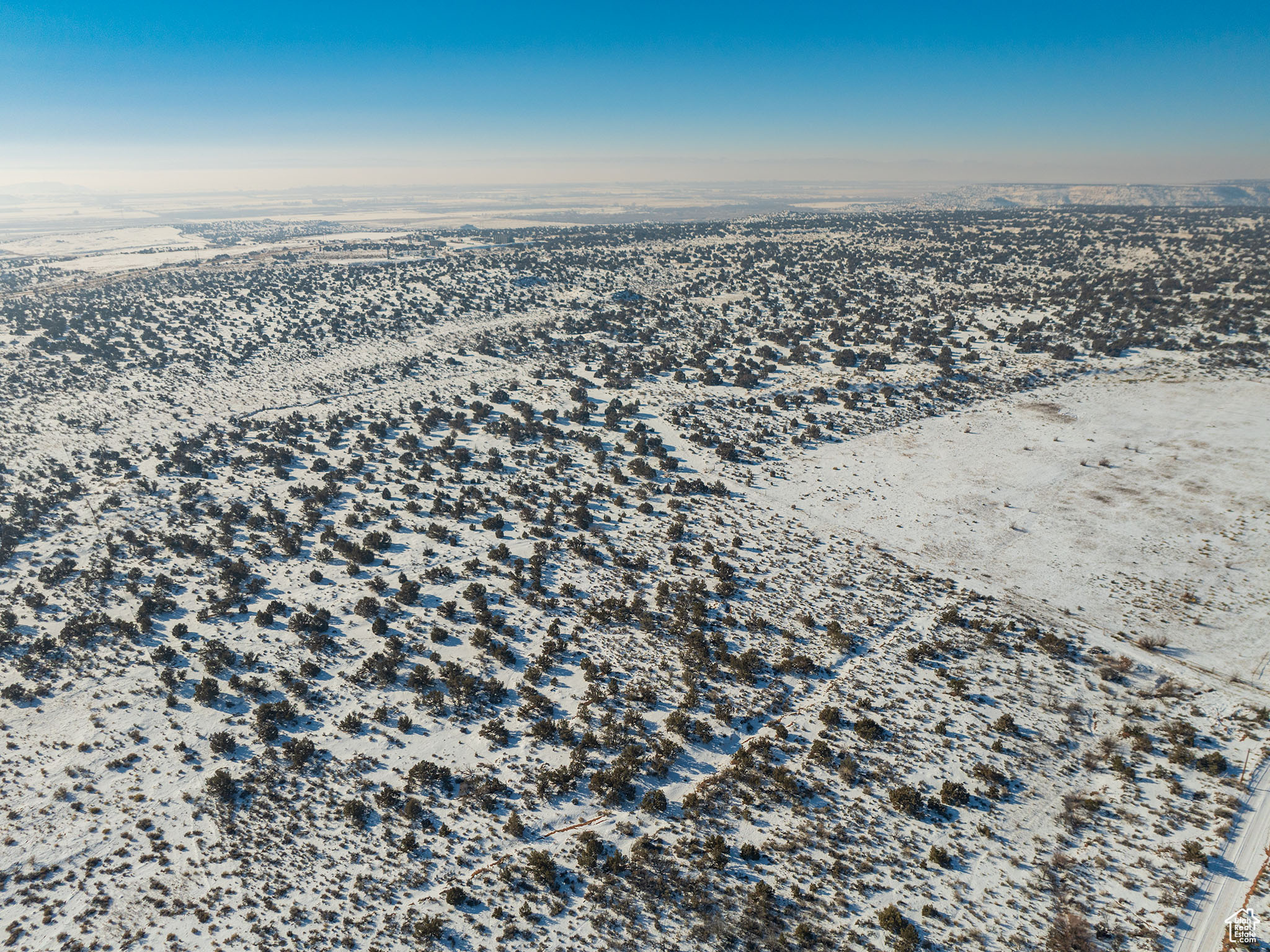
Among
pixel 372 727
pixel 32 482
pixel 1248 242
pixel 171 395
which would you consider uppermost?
pixel 1248 242

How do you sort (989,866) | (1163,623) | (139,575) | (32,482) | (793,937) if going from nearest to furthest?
(793,937) < (989,866) < (1163,623) < (139,575) < (32,482)

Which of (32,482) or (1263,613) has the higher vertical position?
(32,482)

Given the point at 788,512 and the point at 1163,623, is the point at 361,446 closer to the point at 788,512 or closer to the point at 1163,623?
the point at 788,512

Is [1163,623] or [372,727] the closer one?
[372,727]

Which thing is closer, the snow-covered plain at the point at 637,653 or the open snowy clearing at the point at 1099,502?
the snow-covered plain at the point at 637,653

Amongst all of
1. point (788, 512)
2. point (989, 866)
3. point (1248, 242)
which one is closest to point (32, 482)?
point (788, 512)

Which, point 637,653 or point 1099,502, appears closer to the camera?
point 637,653

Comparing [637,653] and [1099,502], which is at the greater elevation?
[1099,502]

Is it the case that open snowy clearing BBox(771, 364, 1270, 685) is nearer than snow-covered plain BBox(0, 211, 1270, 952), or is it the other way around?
snow-covered plain BBox(0, 211, 1270, 952)
